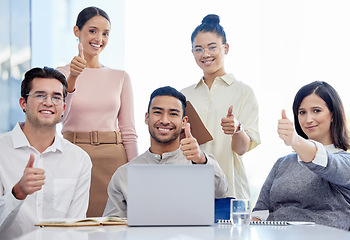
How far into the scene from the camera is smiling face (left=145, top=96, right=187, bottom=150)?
2395mm

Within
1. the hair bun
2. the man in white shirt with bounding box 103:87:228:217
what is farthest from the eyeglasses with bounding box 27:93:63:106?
the hair bun

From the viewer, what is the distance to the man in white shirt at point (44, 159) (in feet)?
7.30

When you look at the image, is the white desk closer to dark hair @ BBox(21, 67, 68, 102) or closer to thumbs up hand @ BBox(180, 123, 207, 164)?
thumbs up hand @ BBox(180, 123, 207, 164)

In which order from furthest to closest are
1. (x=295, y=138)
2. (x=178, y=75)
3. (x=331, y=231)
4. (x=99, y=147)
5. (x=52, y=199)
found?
(x=178, y=75), (x=99, y=147), (x=52, y=199), (x=295, y=138), (x=331, y=231)

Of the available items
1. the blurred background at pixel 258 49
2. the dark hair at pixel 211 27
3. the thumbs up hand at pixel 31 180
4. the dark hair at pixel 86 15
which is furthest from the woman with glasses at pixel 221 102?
the blurred background at pixel 258 49

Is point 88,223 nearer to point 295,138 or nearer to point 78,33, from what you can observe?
point 295,138

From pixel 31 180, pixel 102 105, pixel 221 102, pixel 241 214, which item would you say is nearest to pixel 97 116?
pixel 102 105

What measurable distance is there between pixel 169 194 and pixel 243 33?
320cm

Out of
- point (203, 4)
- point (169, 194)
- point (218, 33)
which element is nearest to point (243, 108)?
point (218, 33)

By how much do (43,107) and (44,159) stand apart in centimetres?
24

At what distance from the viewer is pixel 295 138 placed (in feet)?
6.08

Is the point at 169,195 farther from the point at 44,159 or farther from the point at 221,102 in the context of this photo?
the point at 221,102

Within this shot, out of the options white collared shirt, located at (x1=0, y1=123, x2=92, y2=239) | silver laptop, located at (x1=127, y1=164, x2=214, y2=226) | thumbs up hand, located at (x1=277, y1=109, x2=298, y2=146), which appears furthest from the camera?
white collared shirt, located at (x1=0, y1=123, x2=92, y2=239)

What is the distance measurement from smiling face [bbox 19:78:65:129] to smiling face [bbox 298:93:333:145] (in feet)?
3.74
